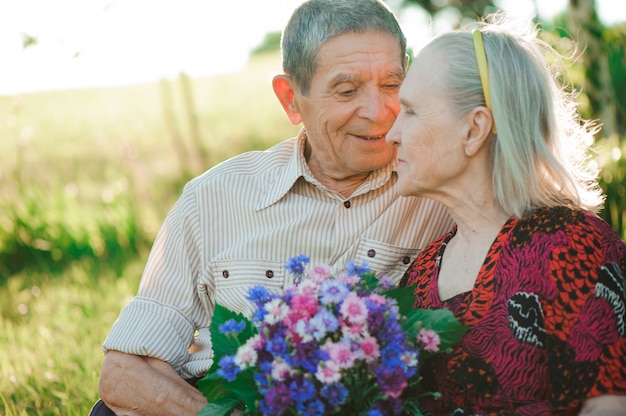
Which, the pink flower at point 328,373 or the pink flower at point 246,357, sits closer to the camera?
the pink flower at point 328,373

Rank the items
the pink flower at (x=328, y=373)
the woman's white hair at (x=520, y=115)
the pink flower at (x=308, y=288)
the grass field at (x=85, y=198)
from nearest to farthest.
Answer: the pink flower at (x=328, y=373), the pink flower at (x=308, y=288), the woman's white hair at (x=520, y=115), the grass field at (x=85, y=198)

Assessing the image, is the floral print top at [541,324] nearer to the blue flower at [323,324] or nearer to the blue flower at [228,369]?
the blue flower at [323,324]

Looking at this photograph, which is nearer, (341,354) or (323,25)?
(341,354)

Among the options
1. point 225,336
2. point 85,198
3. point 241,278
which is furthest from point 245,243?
point 85,198

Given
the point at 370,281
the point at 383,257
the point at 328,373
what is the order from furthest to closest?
1. the point at 383,257
2. the point at 370,281
3. the point at 328,373

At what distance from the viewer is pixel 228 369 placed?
2180 millimetres

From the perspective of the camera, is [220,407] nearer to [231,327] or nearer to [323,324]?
[231,327]

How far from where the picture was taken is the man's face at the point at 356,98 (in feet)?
10.1

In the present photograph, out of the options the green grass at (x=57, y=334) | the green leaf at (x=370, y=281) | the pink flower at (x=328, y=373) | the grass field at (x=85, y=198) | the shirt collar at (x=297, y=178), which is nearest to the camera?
the pink flower at (x=328, y=373)

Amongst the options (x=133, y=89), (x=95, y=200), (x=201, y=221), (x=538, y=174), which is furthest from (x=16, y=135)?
(x=538, y=174)

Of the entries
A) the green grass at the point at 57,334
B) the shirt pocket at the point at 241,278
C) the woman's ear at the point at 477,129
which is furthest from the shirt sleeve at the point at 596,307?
the green grass at the point at 57,334

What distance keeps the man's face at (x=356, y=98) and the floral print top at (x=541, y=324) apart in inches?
31.9

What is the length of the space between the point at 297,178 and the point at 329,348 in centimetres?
124

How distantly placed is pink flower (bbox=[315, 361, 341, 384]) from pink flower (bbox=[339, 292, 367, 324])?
0.14m
